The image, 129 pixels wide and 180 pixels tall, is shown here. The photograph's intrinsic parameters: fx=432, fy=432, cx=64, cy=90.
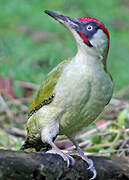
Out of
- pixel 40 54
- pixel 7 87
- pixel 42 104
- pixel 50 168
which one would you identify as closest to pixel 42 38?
pixel 40 54

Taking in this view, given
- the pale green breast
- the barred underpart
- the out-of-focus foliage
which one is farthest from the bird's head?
the out-of-focus foliage

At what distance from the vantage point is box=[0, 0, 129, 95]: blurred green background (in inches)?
292

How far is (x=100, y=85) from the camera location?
359 cm

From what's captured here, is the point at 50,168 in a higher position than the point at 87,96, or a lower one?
lower

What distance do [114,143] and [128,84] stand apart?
9.29 feet

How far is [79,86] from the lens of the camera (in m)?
3.55

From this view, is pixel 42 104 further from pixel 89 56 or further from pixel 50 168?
Answer: pixel 50 168

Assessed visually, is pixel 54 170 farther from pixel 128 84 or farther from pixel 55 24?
pixel 55 24

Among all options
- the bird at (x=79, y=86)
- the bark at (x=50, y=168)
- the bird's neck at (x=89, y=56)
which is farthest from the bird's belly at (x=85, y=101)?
the bark at (x=50, y=168)

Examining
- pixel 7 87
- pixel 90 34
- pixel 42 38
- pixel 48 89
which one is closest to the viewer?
pixel 90 34

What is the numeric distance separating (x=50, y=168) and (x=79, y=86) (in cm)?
72

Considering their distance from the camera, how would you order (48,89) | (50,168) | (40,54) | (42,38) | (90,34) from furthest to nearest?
(42,38)
(40,54)
(48,89)
(90,34)
(50,168)

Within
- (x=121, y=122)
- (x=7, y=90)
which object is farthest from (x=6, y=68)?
(x=121, y=122)

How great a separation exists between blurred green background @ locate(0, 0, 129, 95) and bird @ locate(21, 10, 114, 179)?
3150mm
